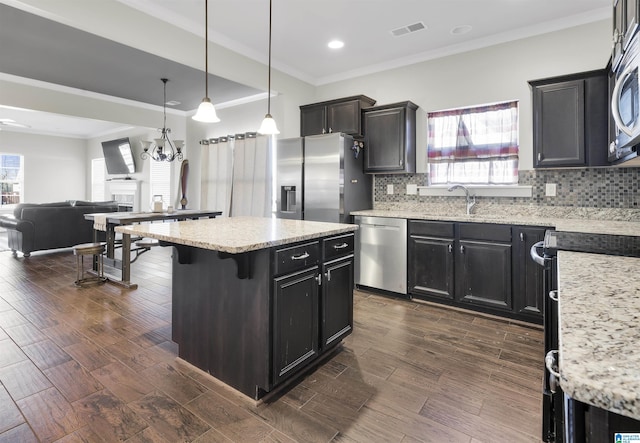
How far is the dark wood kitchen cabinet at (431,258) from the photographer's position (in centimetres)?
343

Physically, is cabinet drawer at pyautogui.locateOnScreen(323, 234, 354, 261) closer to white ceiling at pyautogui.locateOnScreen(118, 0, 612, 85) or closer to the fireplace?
white ceiling at pyautogui.locateOnScreen(118, 0, 612, 85)

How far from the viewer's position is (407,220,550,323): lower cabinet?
3.03 meters

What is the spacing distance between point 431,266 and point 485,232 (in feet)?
2.05

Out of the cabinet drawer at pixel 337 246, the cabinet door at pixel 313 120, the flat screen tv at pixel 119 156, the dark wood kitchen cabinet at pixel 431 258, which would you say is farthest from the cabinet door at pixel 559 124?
the flat screen tv at pixel 119 156

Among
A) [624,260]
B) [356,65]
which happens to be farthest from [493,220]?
[356,65]

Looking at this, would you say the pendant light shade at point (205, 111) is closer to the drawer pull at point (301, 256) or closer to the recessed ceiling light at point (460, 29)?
the drawer pull at point (301, 256)

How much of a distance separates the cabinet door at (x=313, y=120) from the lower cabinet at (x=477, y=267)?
1837mm

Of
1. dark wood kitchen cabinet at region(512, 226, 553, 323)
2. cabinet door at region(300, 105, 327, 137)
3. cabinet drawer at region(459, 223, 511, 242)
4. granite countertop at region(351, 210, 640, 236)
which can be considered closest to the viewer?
granite countertop at region(351, 210, 640, 236)

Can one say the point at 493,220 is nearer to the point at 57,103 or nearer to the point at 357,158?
the point at 357,158

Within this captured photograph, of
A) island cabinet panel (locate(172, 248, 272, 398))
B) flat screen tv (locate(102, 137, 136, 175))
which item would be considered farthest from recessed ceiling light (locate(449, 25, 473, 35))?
flat screen tv (locate(102, 137, 136, 175))

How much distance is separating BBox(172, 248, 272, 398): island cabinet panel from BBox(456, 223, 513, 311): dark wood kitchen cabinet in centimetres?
222

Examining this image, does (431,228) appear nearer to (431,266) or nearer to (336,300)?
(431,266)

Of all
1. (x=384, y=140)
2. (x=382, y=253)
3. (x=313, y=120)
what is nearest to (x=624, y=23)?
(x=384, y=140)

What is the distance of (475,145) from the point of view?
3.87 meters
